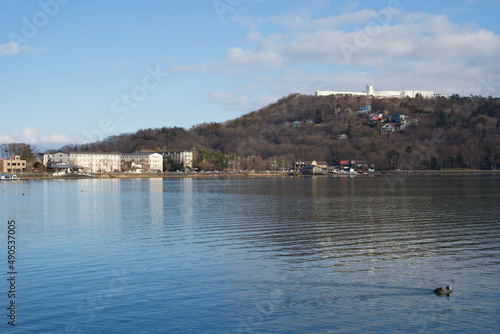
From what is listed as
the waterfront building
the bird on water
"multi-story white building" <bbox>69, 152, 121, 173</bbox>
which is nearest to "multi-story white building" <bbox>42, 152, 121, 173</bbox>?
"multi-story white building" <bbox>69, 152, 121, 173</bbox>

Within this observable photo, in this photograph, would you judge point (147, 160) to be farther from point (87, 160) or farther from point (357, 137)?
point (357, 137)

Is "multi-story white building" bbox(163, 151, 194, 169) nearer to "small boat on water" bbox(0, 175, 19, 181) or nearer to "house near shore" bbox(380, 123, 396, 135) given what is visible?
"small boat on water" bbox(0, 175, 19, 181)

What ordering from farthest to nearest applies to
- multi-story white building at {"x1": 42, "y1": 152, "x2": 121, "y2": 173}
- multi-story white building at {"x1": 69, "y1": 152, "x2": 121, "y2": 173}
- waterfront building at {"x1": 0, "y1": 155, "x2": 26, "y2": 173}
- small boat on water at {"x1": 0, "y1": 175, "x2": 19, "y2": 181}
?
multi-story white building at {"x1": 69, "y1": 152, "x2": 121, "y2": 173}
multi-story white building at {"x1": 42, "y1": 152, "x2": 121, "y2": 173}
waterfront building at {"x1": 0, "y1": 155, "x2": 26, "y2": 173}
small boat on water at {"x1": 0, "y1": 175, "x2": 19, "y2": 181}

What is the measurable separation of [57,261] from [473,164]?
377 ft

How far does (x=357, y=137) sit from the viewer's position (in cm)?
14525

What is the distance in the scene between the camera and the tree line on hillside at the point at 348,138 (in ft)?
371

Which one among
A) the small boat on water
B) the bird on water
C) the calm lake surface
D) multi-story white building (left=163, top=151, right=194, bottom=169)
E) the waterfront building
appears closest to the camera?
the calm lake surface

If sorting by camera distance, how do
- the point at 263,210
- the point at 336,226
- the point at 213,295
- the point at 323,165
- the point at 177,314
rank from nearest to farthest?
the point at 177,314
the point at 213,295
the point at 336,226
the point at 263,210
the point at 323,165

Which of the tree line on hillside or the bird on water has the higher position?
the tree line on hillside

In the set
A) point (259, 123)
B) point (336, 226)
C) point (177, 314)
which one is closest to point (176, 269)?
point (177, 314)

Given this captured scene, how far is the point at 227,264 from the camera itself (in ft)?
41.7

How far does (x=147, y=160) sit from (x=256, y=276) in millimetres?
115056

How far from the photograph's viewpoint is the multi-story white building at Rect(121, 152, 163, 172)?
122 metres

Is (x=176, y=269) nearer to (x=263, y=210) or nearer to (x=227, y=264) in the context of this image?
(x=227, y=264)
